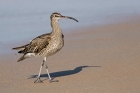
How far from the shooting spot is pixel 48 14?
21.9 meters

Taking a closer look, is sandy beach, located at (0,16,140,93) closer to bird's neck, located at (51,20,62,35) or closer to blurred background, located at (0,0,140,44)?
bird's neck, located at (51,20,62,35)

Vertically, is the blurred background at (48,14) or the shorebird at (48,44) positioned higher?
the blurred background at (48,14)

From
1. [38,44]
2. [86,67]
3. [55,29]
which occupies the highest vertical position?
[55,29]

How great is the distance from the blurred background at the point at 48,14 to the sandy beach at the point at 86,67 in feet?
6.59

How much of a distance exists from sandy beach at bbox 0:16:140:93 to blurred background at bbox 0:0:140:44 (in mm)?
2010

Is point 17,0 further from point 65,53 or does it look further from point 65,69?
point 65,69

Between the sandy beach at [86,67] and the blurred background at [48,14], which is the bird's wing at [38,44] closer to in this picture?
the sandy beach at [86,67]

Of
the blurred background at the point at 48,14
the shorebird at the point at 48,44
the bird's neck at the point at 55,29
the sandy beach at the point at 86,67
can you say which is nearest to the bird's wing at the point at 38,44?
the shorebird at the point at 48,44

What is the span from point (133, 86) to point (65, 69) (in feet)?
9.79

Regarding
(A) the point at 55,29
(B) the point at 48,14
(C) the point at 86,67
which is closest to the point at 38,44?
(A) the point at 55,29

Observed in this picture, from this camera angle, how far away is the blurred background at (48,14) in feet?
60.5

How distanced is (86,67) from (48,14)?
9766 mm

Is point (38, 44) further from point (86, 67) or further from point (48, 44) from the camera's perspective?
point (86, 67)

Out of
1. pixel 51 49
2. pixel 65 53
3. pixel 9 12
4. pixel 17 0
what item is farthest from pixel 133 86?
pixel 17 0
